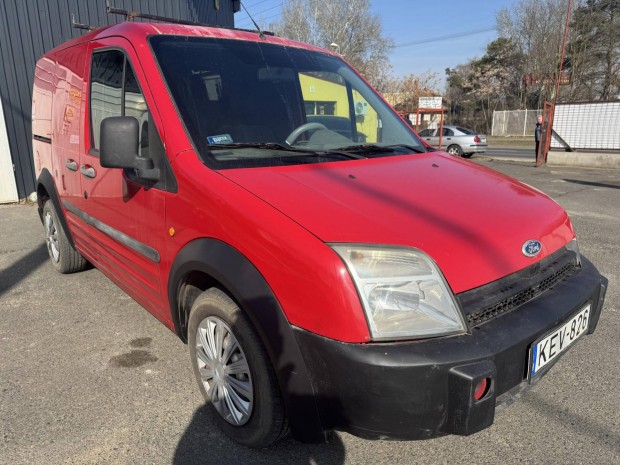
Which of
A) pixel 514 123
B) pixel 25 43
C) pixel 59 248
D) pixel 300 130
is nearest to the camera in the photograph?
pixel 300 130

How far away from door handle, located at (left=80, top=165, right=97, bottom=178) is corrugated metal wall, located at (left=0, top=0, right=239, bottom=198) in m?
6.27

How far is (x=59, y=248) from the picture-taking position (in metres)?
4.42

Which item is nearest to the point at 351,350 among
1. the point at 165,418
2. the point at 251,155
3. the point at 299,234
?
the point at 299,234

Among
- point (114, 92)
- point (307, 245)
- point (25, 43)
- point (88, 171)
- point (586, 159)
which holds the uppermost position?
point (25, 43)

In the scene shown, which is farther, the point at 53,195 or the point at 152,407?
the point at 53,195

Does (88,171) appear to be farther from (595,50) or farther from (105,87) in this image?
(595,50)

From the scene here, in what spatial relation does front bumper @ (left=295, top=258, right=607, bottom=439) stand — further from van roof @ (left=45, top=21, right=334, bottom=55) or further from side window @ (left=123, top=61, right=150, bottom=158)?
van roof @ (left=45, top=21, right=334, bottom=55)

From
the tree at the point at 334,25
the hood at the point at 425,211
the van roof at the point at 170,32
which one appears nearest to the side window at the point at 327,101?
the van roof at the point at 170,32

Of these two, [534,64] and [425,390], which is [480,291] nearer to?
[425,390]

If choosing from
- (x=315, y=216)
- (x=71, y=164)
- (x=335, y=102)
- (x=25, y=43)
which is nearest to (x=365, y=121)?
(x=335, y=102)

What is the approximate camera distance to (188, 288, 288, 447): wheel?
1894 millimetres

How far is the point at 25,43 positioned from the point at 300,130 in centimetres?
769

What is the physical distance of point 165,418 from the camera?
7.77 ft

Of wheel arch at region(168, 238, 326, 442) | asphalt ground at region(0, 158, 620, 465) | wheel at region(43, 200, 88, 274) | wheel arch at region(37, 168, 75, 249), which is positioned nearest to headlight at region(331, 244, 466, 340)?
wheel arch at region(168, 238, 326, 442)
